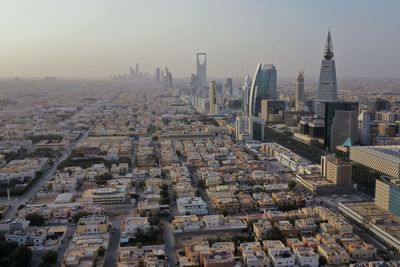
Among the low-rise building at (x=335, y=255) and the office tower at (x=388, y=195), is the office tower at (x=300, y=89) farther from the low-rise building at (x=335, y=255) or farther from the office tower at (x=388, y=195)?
the low-rise building at (x=335, y=255)

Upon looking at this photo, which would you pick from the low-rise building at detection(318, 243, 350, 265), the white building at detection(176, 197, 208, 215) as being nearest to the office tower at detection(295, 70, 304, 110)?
the white building at detection(176, 197, 208, 215)

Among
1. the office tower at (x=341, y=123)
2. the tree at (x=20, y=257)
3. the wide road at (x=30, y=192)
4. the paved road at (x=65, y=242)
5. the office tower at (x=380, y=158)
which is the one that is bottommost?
the paved road at (x=65, y=242)

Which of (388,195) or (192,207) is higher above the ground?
(388,195)

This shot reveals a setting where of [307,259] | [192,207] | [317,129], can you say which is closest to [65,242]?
[192,207]

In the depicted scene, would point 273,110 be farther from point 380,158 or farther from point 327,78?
point 380,158

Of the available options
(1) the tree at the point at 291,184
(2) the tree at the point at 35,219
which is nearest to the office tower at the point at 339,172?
(1) the tree at the point at 291,184

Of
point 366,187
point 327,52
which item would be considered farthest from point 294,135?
point 366,187

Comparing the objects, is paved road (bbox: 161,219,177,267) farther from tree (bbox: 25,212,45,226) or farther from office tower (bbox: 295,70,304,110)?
office tower (bbox: 295,70,304,110)
